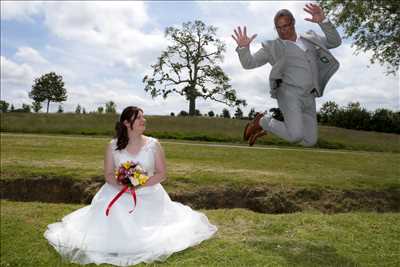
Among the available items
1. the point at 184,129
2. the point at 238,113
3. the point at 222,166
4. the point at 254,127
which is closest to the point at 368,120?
the point at 238,113

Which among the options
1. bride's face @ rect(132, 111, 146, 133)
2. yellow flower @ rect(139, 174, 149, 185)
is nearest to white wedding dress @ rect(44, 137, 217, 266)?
yellow flower @ rect(139, 174, 149, 185)

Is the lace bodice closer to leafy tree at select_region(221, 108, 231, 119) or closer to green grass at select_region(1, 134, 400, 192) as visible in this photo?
green grass at select_region(1, 134, 400, 192)

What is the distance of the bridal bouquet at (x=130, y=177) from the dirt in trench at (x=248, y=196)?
15.6 ft

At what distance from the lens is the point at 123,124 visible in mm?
7637

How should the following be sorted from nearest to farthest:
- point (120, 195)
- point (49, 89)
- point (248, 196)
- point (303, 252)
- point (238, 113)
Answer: point (303, 252), point (120, 195), point (248, 196), point (238, 113), point (49, 89)

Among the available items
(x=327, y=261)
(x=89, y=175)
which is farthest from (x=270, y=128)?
(x=89, y=175)

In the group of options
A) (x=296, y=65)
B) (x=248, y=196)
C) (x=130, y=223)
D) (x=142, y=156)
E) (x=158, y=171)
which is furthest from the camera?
(x=248, y=196)

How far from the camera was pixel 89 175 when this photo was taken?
13781mm

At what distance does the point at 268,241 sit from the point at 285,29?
3663 millimetres

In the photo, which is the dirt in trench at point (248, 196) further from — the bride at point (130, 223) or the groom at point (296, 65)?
the groom at point (296, 65)

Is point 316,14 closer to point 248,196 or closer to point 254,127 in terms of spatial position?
point 254,127

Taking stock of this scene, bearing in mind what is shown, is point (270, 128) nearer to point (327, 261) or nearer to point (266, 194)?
point (327, 261)

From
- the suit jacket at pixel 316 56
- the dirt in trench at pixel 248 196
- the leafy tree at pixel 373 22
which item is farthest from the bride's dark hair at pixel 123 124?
the leafy tree at pixel 373 22

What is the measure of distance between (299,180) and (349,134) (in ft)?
73.4
